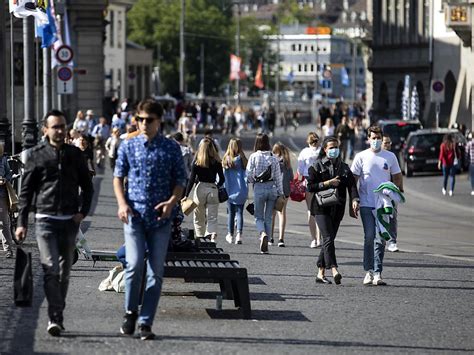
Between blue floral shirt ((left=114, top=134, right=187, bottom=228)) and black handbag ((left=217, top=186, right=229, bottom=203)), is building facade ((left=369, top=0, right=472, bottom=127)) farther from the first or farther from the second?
blue floral shirt ((left=114, top=134, right=187, bottom=228))

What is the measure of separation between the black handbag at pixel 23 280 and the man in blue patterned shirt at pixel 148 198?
857 mm

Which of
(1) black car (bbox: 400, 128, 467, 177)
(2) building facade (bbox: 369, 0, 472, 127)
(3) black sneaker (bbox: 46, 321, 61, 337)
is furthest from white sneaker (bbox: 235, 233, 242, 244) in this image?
(2) building facade (bbox: 369, 0, 472, 127)

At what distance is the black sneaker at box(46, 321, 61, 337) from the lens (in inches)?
482

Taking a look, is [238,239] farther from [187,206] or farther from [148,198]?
[148,198]

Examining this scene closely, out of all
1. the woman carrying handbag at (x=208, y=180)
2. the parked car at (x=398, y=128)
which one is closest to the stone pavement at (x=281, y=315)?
the woman carrying handbag at (x=208, y=180)

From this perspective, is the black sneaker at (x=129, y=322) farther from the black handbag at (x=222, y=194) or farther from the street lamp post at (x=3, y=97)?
the street lamp post at (x=3, y=97)

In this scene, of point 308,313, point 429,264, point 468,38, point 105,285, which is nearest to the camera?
point 308,313

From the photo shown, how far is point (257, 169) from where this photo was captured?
21.8m

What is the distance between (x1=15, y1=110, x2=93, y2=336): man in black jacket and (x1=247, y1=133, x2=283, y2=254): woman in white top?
9.42m

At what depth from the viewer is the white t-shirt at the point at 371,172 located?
1719 centimetres

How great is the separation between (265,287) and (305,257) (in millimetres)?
4369

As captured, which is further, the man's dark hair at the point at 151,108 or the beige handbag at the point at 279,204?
the beige handbag at the point at 279,204

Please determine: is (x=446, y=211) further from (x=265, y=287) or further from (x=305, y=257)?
(x=265, y=287)

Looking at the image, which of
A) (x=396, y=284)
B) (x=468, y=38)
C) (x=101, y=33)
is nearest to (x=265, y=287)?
(x=396, y=284)
